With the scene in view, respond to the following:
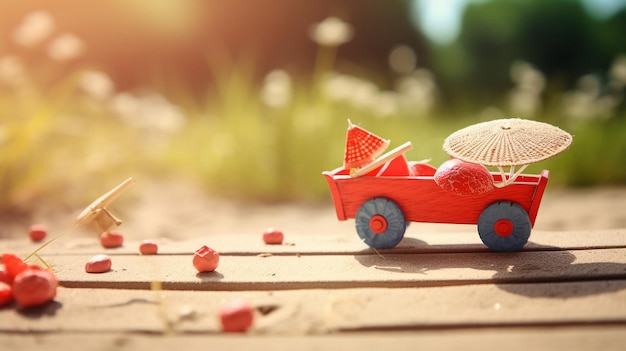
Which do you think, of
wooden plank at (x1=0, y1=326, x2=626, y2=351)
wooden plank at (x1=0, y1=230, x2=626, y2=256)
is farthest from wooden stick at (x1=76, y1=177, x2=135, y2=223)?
wooden plank at (x1=0, y1=326, x2=626, y2=351)

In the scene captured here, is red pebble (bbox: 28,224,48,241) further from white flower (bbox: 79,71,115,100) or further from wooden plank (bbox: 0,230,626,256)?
white flower (bbox: 79,71,115,100)

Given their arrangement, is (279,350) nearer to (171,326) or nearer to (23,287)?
(171,326)

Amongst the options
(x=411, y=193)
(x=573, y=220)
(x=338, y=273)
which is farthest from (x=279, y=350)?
(x=573, y=220)

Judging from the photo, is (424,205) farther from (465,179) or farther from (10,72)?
(10,72)

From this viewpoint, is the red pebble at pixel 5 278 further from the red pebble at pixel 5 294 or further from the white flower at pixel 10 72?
the white flower at pixel 10 72

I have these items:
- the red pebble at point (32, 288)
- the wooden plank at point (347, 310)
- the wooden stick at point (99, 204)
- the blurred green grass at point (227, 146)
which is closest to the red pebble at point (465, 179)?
the wooden plank at point (347, 310)
